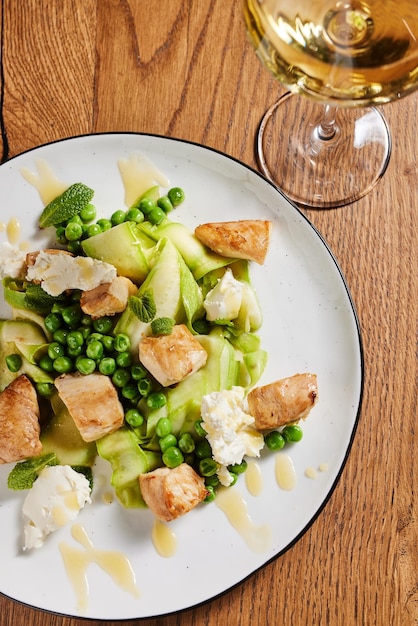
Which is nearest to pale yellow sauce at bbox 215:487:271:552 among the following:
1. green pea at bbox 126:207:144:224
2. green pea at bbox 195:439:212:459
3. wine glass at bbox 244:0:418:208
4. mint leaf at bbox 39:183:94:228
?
green pea at bbox 195:439:212:459

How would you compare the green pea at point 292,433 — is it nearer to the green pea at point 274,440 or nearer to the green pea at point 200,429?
the green pea at point 274,440

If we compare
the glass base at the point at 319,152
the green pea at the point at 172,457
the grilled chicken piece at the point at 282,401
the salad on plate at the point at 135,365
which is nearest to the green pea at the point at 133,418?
the salad on plate at the point at 135,365

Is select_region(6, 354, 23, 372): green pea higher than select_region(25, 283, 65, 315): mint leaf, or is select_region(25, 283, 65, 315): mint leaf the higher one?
select_region(25, 283, 65, 315): mint leaf

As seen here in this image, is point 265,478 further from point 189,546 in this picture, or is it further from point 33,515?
point 33,515

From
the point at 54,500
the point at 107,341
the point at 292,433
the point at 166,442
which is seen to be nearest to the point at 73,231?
the point at 107,341

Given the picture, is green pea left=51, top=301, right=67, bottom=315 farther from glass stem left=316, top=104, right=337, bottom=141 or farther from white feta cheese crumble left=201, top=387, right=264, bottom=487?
glass stem left=316, top=104, right=337, bottom=141

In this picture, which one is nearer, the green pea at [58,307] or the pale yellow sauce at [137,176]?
the green pea at [58,307]
